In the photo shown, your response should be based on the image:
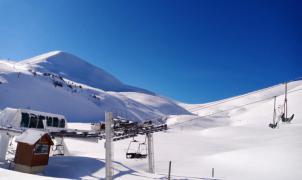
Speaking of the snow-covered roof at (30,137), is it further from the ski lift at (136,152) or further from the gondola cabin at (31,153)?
the ski lift at (136,152)

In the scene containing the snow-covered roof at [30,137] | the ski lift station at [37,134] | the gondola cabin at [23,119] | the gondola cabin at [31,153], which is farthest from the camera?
the gondola cabin at [23,119]

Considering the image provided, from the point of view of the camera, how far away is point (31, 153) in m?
30.9

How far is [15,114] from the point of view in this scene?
37.3m

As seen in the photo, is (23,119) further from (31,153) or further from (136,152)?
(136,152)

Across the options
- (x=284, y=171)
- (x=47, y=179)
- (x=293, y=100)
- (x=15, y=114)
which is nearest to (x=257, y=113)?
→ (x=293, y=100)

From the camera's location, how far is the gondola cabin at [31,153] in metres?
30.8

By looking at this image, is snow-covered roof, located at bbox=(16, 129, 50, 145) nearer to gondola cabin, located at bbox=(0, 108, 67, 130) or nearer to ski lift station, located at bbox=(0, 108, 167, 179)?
ski lift station, located at bbox=(0, 108, 167, 179)

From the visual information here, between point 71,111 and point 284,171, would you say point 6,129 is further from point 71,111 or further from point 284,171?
point 71,111

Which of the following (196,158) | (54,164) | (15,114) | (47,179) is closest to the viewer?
(47,179)

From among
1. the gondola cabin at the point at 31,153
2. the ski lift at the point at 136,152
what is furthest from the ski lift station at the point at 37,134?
the ski lift at the point at 136,152

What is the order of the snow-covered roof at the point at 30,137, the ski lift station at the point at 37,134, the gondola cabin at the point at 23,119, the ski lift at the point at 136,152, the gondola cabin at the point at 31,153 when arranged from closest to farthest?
the gondola cabin at the point at 31,153
the ski lift station at the point at 37,134
the snow-covered roof at the point at 30,137
the gondola cabin at the point at 23,119
the ski lift at the point at 136,152

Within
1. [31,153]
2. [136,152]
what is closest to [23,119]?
[31,153]

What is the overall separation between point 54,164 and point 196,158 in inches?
915

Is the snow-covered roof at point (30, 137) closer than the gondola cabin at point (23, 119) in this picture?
Yes
